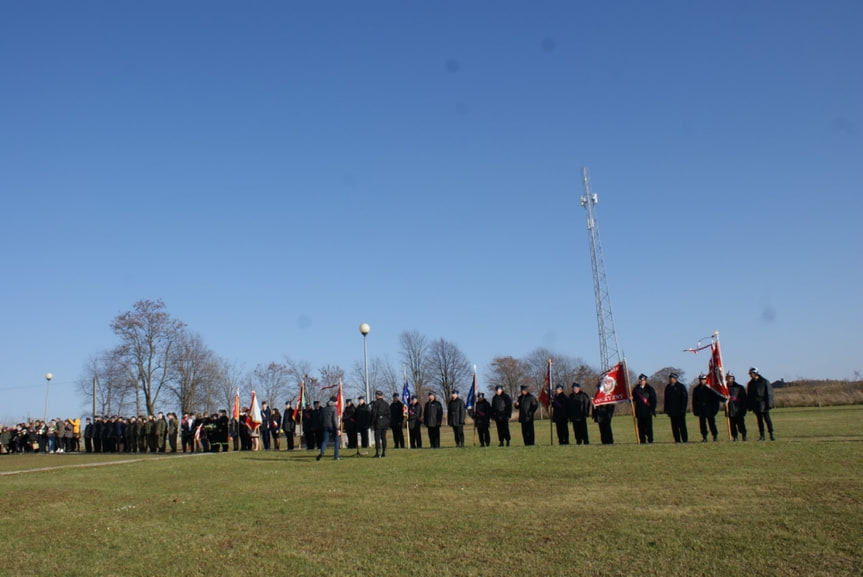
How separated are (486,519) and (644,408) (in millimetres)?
12557

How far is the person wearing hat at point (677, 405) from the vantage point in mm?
20594

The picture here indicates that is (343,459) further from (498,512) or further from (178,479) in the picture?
(498,512)

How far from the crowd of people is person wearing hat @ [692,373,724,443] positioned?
0.03 metres

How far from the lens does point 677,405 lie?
20.7 meters

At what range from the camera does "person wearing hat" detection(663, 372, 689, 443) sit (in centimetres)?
2059

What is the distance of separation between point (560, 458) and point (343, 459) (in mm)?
7717

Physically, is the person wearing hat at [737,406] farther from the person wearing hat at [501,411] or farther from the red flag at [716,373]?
the person wearing hat at [501,411]

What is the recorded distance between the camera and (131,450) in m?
37.9

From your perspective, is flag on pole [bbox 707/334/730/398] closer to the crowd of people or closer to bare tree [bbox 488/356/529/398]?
the crowd of people

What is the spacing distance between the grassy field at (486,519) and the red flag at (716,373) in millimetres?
3335

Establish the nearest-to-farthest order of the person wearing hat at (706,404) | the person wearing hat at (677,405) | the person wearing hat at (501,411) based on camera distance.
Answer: the person wearing hat at (706,404)
the person wearing hat at (677,405)
the person wearing hat at (501,411)

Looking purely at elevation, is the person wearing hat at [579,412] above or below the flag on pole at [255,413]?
below

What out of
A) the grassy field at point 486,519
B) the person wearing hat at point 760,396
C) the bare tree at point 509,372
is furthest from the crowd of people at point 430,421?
the bare tree at point 509,372

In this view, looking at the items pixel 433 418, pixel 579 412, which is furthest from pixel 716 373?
pixel 433 418
